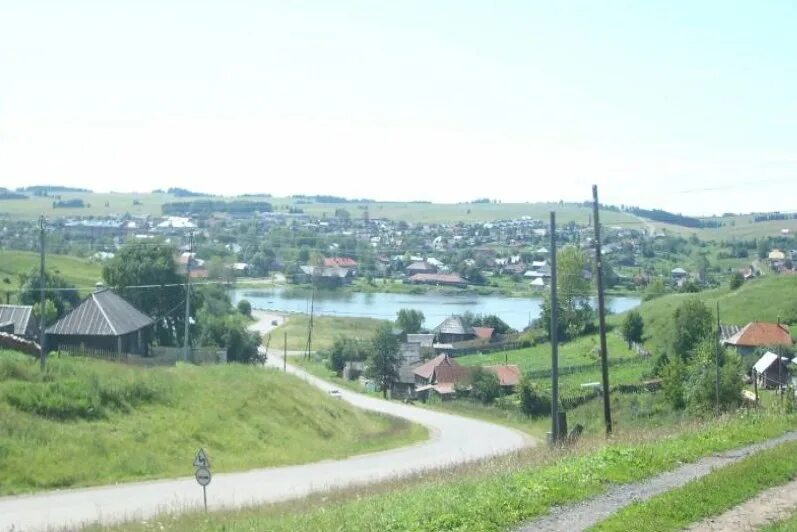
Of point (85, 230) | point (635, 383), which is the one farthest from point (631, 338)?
point (85, 230)

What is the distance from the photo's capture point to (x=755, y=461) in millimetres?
13266

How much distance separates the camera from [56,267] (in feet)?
262

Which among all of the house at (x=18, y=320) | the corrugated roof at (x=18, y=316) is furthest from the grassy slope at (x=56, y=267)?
the house at (x=18, y=320)

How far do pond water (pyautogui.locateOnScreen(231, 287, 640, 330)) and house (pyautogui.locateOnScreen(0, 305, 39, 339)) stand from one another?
38.3 m

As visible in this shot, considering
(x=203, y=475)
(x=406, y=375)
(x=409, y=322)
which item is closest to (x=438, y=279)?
(x=409, y=322)

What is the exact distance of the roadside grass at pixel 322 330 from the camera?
236 ft

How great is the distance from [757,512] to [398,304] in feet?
275

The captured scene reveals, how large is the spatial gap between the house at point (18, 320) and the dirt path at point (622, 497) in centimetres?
3461

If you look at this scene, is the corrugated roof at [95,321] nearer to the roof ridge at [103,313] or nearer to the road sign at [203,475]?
the roof ridge at [103,313]

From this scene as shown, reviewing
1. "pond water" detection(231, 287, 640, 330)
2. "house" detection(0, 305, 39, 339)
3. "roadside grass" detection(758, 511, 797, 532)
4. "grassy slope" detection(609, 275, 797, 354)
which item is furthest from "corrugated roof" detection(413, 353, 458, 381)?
"roadside grass" detection(758, 511, 797, 532)

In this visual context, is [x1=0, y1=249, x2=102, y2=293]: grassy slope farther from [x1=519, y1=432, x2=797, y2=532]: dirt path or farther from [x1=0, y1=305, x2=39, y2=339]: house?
[x1=519, y1=432, x2=797, y2=532]: dirt path

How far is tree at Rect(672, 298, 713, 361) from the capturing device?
1948 inches

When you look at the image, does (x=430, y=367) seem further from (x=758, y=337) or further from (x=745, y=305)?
(x=745, y=305)

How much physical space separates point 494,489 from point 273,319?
6900 cm
